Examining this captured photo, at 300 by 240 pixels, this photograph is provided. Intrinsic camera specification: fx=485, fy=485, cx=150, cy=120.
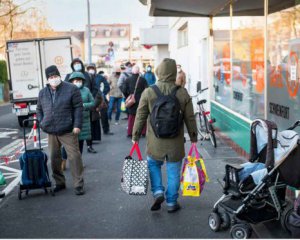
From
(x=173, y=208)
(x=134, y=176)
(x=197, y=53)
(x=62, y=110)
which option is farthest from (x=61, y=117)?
(x=197, y=53)

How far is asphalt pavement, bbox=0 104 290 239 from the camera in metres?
5.14

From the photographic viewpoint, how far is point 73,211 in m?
5.99


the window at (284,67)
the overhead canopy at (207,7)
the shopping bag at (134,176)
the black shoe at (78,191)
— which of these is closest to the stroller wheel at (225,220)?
the shopping bag at (134,176)

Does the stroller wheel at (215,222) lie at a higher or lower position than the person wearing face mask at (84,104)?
lower

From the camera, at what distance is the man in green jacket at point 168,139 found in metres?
5.67

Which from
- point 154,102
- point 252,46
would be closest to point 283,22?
point 252,46

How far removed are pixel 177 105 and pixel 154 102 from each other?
0.28 m

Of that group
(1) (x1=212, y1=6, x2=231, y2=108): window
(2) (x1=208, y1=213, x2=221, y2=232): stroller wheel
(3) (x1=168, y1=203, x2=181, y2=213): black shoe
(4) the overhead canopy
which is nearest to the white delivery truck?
(4) the overhead canopy

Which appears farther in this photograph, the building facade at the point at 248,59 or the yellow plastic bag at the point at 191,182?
the building facade at the point at 248,59

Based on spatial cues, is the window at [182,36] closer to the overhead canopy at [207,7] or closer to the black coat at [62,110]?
the overhead canopy at [207,7]

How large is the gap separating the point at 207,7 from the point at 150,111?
579cm

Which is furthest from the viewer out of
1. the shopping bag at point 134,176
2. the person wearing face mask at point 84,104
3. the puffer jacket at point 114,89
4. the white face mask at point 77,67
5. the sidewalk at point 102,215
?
the puffer jacket at point 114,89

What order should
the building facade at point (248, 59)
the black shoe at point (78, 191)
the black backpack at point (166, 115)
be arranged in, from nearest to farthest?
the black backpack at point (166, 115)
the building facade at point (248, 59)
the black shoe at point (78, 191)

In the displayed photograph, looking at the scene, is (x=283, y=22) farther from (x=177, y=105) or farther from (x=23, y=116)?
(x=23, y=116)
